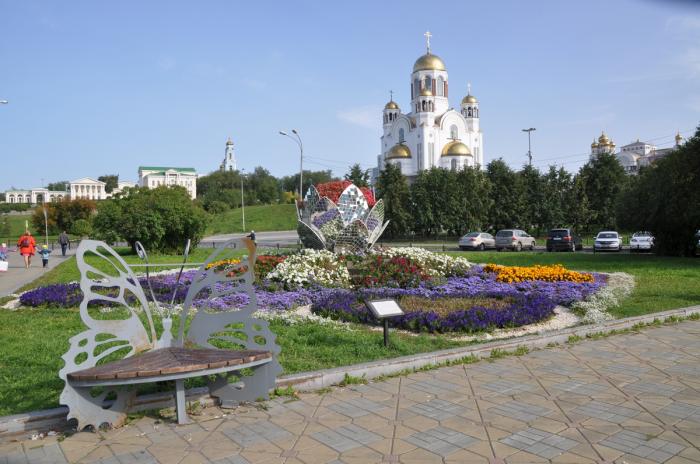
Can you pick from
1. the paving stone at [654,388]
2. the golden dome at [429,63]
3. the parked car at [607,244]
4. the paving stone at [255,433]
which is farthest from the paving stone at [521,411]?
the golden dome at [429,63]

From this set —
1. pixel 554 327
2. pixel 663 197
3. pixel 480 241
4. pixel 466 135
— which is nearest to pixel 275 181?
pixel 466 135

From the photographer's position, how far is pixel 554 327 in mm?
9633

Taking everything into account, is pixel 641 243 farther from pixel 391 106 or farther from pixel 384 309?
pixel 391 106

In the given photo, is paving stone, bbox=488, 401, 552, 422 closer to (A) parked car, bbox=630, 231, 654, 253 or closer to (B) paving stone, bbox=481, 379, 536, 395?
(B) paving stone, bbox=481, 379, 536, 395

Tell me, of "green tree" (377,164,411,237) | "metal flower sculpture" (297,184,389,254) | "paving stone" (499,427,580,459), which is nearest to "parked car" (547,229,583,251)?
"green tree" (377,164,411,237)

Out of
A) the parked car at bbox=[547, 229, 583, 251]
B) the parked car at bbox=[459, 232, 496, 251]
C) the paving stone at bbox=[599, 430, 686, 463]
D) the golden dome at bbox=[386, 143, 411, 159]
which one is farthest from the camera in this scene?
the golden dome at bbox=[386, 143, 411, 159]

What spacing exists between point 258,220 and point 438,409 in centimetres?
6998

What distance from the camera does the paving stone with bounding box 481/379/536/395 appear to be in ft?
19.2

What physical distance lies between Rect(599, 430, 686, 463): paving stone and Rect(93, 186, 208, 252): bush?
26075 mm

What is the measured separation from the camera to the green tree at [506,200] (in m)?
48.6

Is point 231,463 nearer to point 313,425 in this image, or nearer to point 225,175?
point 313,425

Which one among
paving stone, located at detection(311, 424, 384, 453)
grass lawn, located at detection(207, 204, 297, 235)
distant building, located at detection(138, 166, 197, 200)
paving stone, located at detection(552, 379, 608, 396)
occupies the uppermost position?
distant building, located at detection(138, 166, 197, 200)

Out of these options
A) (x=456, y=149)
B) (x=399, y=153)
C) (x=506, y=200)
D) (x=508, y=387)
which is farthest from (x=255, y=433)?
(x=399, y=153)

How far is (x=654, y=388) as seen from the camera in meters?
5.89
